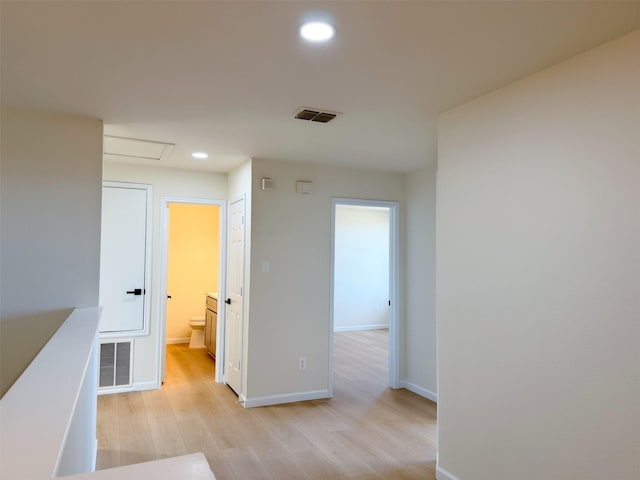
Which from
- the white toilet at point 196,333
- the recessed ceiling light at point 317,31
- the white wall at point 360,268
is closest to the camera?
the recessed ceiling light at point 317,31

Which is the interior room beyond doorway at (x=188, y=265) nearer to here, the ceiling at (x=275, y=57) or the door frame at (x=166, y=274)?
the door frame at (x=166, y=274)

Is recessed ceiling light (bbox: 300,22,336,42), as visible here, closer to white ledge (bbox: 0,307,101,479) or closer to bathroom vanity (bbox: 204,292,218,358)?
white ledge (bbox: 0,307,101,479)

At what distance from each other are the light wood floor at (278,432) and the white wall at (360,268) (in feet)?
12.1

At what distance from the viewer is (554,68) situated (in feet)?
6.79

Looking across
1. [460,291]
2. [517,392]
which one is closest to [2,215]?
[460,291]

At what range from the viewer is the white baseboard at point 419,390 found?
441 cm

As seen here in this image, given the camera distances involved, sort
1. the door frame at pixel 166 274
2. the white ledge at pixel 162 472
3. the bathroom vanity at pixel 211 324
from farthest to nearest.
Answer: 1. the bathroom vanity at pixel 211 324
2. the door frame at pixel 166 274
3. the white ledge at pixel 162 472

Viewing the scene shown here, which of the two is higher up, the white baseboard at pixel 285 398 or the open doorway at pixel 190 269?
the open doorway at pixel 190 269

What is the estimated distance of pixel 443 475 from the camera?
2695mm

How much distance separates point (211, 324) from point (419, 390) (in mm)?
2990

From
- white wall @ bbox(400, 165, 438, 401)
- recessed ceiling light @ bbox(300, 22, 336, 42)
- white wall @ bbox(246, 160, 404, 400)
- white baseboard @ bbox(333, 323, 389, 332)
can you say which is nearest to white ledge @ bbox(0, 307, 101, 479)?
recessed ceiling light @ bbox(300, 22, 336, 42)

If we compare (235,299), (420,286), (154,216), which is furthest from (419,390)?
(154,216)

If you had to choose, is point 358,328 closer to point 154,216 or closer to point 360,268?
point 360,268

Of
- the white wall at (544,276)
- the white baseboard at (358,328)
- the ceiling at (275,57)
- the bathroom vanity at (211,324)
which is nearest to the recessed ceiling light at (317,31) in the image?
the ceiling at (275,57)
